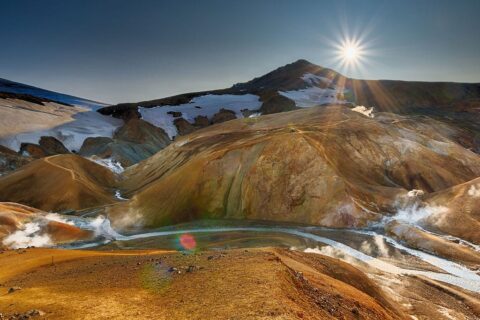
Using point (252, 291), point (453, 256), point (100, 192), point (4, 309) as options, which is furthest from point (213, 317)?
point (100, 192)

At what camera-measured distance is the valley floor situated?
16500mm

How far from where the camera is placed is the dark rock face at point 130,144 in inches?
5733

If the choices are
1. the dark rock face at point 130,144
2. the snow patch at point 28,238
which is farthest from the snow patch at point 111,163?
the snow patch at point 28,238

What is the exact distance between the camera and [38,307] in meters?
17.8

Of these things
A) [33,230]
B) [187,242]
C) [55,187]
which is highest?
[187,242]

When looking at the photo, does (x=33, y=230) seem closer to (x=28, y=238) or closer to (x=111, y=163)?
(x=28, y=238)

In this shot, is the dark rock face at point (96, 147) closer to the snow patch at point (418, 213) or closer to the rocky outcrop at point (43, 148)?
the rocky outcrop at point (43, 148)

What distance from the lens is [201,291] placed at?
18.6 m

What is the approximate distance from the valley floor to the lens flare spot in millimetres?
21587

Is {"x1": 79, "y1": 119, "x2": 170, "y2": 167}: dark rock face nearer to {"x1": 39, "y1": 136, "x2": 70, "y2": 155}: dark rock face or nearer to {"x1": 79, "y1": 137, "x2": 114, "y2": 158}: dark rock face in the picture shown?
{"x1": 79, "y1": 137, "x2": 114, "y2": 158}: dark rock face

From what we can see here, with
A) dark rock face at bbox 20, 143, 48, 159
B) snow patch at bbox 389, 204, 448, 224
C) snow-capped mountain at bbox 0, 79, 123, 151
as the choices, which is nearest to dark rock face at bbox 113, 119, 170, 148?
snow-capped mountain at bbox 0, 79, 123, 151

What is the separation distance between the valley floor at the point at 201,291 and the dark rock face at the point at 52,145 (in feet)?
416

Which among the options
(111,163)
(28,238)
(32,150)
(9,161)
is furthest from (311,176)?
(32,150)

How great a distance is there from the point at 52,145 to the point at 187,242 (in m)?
115
